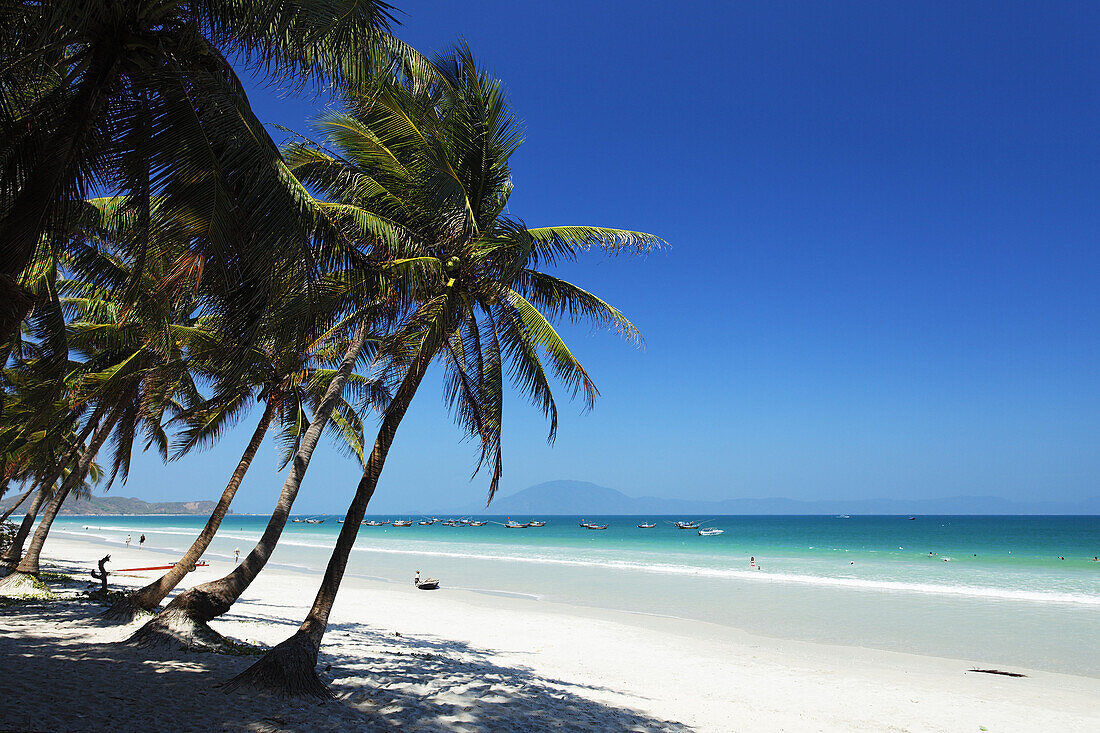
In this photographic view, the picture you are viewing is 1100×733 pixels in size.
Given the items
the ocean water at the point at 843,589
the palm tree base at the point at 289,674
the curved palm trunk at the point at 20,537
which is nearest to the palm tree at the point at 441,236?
the palm tree base at the point at 289,674

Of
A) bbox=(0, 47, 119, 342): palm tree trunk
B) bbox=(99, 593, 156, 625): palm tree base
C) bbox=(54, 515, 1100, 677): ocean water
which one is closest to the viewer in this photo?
bbox=(0, 47, 119, 342): palm tree trunk

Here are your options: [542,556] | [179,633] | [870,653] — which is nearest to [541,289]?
[179,633]

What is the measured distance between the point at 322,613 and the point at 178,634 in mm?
2617

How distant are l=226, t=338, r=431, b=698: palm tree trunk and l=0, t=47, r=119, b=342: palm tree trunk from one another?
10.2ft

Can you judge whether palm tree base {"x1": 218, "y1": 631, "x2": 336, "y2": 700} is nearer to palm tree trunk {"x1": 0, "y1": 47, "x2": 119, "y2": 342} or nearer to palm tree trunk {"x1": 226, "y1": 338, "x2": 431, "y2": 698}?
palm tree trunk {"x1": 226, "y1": 338, "x2": 431, "y2": 698}

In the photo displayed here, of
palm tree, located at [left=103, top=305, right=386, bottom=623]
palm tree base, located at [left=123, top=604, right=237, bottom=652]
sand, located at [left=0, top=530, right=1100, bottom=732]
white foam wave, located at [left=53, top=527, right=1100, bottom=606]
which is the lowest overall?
white foam wave, located at [left=53, top=527, right=1100, bottom=606]

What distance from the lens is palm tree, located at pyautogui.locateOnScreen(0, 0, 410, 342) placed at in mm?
4223

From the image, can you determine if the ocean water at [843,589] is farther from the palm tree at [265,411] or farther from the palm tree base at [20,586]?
the palm tree base at [20,586]

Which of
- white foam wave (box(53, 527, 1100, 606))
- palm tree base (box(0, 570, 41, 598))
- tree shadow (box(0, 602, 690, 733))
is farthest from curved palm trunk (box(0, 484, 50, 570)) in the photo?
white foam wave (box(53, 527, 1100, 606))

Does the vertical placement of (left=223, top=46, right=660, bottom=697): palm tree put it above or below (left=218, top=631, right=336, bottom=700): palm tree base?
above

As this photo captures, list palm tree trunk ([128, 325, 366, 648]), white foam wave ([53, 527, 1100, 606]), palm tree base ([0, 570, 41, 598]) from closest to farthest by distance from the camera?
1. palm tree trunk ([128, 325, 366, 648])
2. palm tree base ([0, 570, 41, 598])
3. white foam wave ([53, 527, 1100, 606])

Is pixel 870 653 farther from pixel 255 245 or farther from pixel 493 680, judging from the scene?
pixel 255 245

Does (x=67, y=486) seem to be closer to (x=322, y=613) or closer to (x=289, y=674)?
(x=322, y=613)

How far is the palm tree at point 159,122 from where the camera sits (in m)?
4.22
